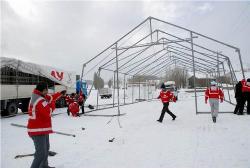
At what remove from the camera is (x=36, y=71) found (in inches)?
691

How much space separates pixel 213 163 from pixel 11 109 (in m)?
13.8

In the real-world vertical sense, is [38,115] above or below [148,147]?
above

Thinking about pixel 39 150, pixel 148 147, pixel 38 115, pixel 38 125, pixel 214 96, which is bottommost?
pixel 148 147

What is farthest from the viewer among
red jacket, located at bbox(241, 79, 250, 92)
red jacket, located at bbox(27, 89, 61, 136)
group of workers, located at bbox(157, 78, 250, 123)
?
red jacket, located at bbox(241, 79, 250, 92)

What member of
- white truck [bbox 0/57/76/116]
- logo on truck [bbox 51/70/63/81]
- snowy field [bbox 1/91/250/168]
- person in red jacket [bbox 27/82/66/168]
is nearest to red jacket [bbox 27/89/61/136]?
person in red jacket [bbox 27/82/66/168]

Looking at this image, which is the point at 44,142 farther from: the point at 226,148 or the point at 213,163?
the point at 226,148

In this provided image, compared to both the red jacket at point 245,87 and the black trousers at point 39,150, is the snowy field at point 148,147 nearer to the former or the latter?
the black trousers at point 39,150

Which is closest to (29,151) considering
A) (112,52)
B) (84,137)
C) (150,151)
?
(84,137)

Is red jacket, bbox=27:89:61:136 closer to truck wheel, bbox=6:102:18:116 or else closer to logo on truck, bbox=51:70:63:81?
truck wheel, bbox=6:102:18:116

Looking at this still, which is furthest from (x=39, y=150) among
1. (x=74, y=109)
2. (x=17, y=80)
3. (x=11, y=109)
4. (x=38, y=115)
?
(x=17, y=80)

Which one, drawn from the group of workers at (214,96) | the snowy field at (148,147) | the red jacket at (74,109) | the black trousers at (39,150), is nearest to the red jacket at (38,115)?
the black trousers at (39,150)

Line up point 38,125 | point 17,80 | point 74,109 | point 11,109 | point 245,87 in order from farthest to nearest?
point 17,80
point 11,109
point 74,109
point 245,87
point 38,125

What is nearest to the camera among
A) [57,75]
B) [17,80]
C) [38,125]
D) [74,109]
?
[38,125]

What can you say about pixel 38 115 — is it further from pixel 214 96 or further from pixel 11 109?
pixel 11 109
